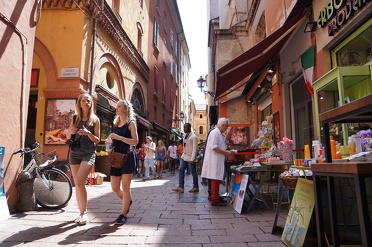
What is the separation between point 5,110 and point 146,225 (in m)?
2.86

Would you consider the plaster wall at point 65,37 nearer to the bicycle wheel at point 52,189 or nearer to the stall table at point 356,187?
the bicycle wheel at point 52,189

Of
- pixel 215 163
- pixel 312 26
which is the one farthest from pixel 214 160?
pixel 312 26

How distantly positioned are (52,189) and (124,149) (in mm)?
1956

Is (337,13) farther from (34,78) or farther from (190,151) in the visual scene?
(34,78)

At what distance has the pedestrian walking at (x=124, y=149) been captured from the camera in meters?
3.86

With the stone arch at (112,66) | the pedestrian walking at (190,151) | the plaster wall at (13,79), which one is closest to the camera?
the plaster wall at (13,79)

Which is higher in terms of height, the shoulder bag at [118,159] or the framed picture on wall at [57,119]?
the framed picture on wall at [57,119]

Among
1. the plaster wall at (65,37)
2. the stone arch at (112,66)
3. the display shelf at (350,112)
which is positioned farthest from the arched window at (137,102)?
the display shelf at (350,112)

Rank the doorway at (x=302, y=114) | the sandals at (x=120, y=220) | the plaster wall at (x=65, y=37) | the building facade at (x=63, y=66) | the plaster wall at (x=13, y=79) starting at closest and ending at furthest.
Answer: the sandals at (x=120, y=220) < the plaster wall at (x=13, y=79) < the building facade at (x=63, y=66) < the doorway at (x=302, y=114) < the plaster wall at (x=65, y=37)

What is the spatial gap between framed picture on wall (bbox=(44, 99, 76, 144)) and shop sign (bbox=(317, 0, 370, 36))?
692 cm

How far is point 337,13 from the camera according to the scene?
4367mm

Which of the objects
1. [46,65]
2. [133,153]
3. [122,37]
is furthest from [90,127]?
[122,37]

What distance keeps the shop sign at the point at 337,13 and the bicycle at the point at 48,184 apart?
16.9 ft

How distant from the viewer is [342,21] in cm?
417
